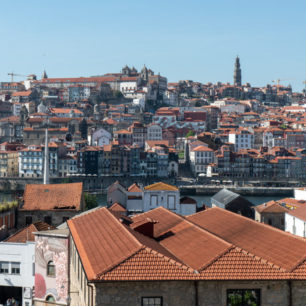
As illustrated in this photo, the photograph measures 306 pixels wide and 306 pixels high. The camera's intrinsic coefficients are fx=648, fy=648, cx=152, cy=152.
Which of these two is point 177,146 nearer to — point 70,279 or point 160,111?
point 160,111

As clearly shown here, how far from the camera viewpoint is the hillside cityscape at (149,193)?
36.2 feet

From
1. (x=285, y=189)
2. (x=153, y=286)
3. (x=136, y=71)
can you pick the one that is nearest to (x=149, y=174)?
(x=285, y=189)

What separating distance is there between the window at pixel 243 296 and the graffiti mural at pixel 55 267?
542cm

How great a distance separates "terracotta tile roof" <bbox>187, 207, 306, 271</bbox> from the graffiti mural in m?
3.74

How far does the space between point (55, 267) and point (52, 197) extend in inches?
436

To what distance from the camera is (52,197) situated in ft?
87.3

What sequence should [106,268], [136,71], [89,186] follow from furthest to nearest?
[136,71]
[89,186]
[106,268]

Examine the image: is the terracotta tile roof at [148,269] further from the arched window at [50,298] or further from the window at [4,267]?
the window at [4,267]

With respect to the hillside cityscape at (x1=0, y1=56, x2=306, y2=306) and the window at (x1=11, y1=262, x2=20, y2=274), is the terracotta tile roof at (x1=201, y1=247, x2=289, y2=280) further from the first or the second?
the window at (x1=11, y1=262, x2=20, y2=274)

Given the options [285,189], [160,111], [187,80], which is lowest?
[285,189]

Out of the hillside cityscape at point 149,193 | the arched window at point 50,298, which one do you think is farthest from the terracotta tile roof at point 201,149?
the arched window at point 50,298

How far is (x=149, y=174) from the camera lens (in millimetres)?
89250

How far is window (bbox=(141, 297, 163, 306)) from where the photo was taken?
35.5 ft

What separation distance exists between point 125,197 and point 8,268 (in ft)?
78.9
